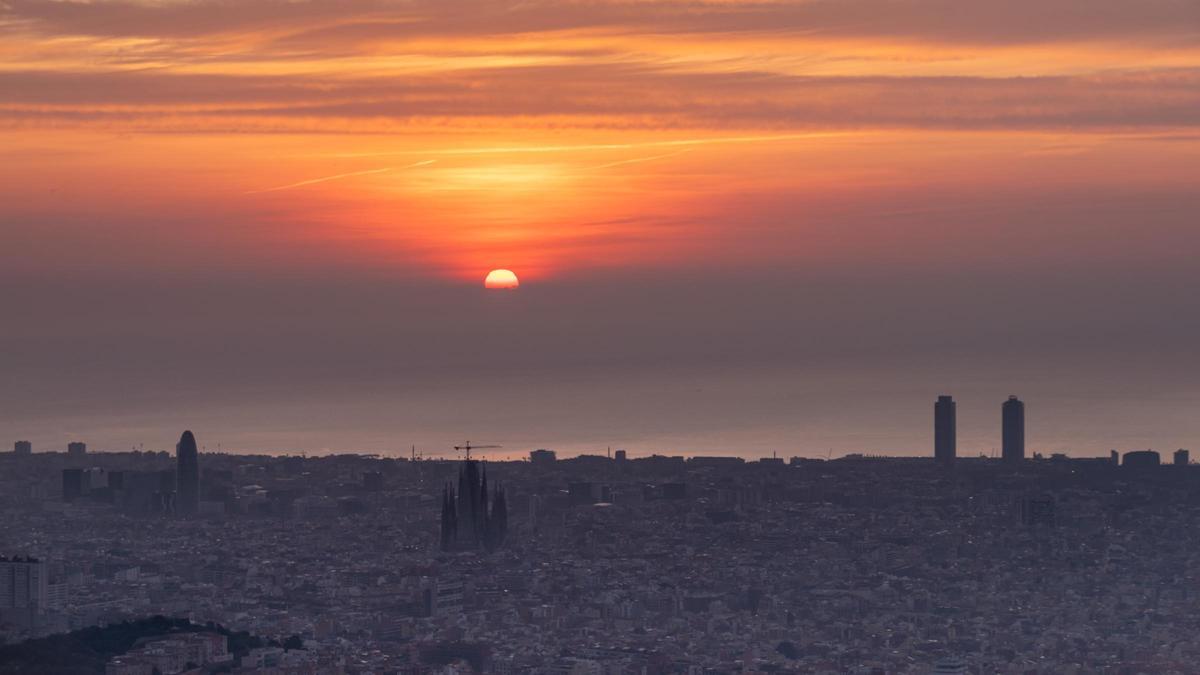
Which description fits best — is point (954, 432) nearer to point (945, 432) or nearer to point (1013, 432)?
point (945, 432)

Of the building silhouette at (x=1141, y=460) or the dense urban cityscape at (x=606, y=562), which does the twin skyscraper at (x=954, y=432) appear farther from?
the building silhouette at (x=1141, y=460)

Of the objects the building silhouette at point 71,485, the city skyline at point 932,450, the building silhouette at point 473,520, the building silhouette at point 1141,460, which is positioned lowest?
the building silhouette at point 473,520

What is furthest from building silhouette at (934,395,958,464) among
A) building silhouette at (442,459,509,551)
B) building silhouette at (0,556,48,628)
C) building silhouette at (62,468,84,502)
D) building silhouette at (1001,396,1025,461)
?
building silhouette at (0,556,48,628)

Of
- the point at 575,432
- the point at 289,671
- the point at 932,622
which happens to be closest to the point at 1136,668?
the point at 932,622

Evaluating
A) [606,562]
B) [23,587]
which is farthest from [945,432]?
[23,587]

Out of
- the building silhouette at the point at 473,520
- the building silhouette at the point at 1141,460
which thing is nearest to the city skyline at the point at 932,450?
the building silhouette at the point at 1141,460

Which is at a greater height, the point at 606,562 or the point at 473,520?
the point at 473,520

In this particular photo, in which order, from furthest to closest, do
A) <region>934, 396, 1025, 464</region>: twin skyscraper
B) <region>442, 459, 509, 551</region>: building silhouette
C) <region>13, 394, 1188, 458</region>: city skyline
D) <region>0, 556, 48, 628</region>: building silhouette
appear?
<region>934, 396, 1025, 464</region>: twin skyscraper, <region>13, 394, 1188, 458</region>: city skyline, <region>442, 459, 509, 551</region>: building silhouette, <region>0, 556, 48, 628</region>: building silhouette

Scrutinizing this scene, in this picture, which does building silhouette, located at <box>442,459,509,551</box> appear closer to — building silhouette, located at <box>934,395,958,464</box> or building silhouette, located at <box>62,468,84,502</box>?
building silhouette, located at <box>62,468,84,502</box>
